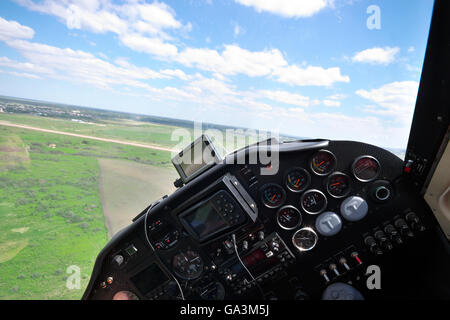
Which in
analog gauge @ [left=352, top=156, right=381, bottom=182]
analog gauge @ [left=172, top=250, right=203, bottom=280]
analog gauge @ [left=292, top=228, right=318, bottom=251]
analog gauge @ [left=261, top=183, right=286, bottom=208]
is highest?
analog gauge @ [left=352, top=156, right=381, bottom=182]

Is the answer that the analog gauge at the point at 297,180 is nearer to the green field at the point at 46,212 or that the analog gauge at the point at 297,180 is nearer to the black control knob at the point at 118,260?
the black control knob at the point at 118,260

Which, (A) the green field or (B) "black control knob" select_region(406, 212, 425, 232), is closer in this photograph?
(B) "black control knob" select_region(406, 212, 425, 232)

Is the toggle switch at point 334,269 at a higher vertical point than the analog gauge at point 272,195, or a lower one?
lower

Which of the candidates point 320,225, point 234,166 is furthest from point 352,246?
point 234,166

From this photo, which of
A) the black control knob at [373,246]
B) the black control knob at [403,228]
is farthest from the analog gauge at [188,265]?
the black control knob at [403,228]

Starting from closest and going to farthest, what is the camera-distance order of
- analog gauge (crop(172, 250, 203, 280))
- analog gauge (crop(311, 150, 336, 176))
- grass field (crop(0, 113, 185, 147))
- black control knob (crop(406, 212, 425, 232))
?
black control knob (crop(406, 212, 425, 232)), analog gauge (crop(311, 150, 336, 176)), analog gauge (crop(172, 250, 203, 280)), grass field (crop(0, 113, 185, 147))

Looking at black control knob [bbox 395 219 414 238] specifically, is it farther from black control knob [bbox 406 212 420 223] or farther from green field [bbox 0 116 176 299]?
green field [bbox 0 116 176 299]

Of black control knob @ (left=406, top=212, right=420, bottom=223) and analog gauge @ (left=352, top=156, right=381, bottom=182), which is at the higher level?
analog gauge @ (left=352, top=156, right=381, bottom=182)

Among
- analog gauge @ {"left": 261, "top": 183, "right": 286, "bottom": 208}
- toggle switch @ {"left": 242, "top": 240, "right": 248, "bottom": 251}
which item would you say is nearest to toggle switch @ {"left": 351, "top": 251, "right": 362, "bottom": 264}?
analog gauge @ {"left": 261, "top": 183, "right": 286, "bottom": 208}

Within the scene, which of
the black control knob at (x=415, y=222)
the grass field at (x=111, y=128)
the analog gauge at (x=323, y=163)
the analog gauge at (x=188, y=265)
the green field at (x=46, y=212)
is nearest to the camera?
the black control knob at (x=415, y=222)
